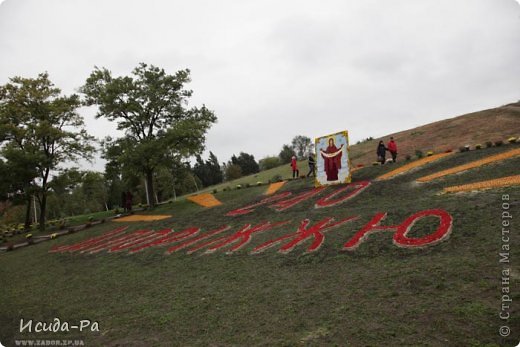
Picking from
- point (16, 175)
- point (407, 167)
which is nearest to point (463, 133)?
point (407, 167)

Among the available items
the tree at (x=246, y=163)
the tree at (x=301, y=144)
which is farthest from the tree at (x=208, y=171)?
the tree at (x=301, y=144)

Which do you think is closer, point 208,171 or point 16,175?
point 16,175

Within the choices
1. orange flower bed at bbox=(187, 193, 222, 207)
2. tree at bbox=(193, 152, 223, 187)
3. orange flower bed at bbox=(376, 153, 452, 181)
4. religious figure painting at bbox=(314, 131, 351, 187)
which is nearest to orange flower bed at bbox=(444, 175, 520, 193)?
orange flower bed at bbox=(376, 153, 452, 181)

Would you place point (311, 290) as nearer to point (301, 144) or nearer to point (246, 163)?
point (246, 163)

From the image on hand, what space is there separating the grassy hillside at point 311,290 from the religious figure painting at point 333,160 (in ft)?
16.9

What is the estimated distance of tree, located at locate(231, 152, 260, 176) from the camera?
97875 millimetres

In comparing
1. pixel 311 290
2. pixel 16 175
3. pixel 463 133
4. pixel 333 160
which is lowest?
pixel 311 290

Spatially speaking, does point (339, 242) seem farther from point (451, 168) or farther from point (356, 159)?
point (356, 159)

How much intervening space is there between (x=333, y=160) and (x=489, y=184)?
334 inches

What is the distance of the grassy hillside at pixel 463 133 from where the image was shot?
26.5 metres

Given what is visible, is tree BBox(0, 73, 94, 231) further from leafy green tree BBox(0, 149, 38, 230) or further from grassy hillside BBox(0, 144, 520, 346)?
grassy hillside BBox(0, 144, 520, 346)

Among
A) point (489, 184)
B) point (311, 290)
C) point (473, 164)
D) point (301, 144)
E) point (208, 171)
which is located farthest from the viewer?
point (301, 144)

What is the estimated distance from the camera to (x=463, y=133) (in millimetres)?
30125

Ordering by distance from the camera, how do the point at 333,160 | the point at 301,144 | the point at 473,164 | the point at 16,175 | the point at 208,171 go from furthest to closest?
1. the point at 301,144
2. the point at 208,171
3. the point at 16,175
4. the point at 333,160
5. the point at 473,164
